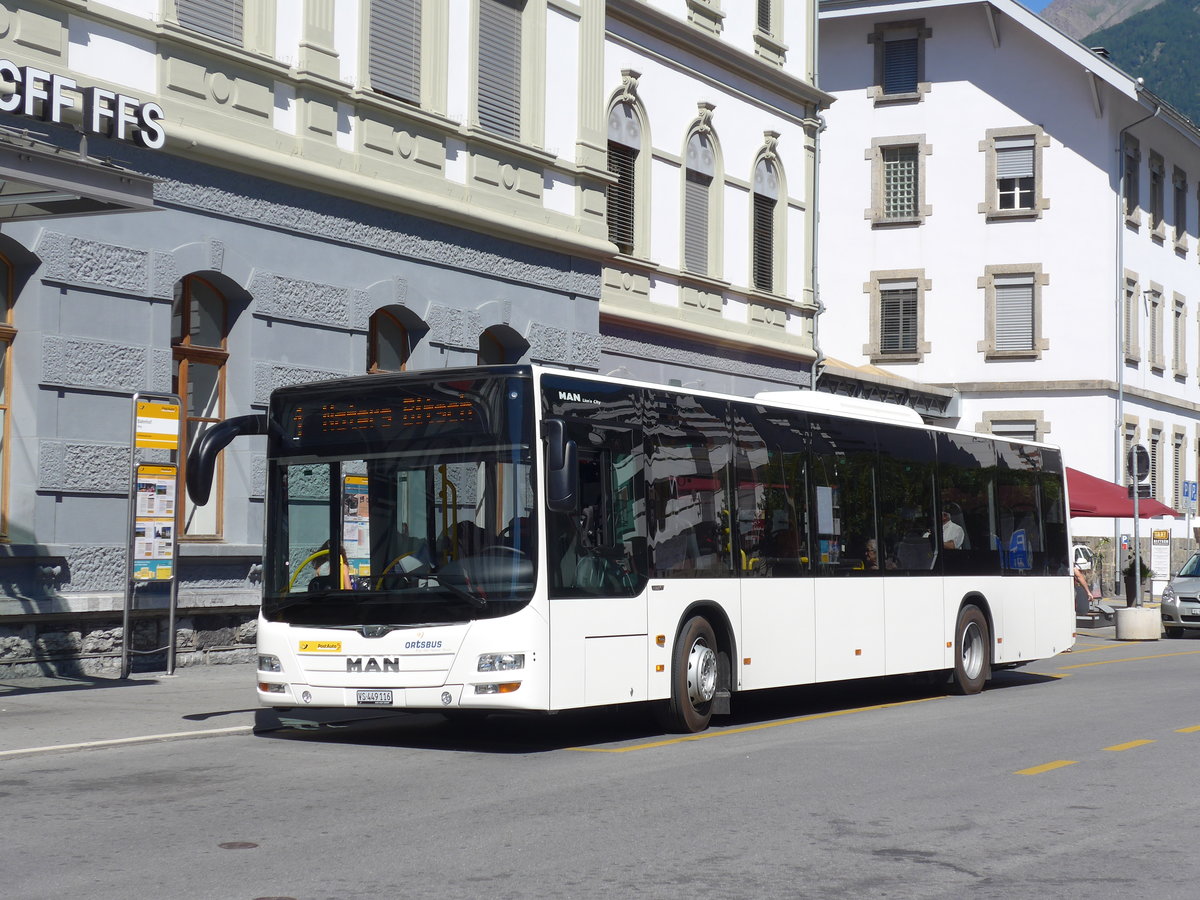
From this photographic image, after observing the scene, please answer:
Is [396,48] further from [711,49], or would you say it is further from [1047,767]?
[1047,767]

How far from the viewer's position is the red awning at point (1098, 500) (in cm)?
3369

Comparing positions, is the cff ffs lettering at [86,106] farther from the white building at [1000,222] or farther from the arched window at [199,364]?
the white building at [1000,222]

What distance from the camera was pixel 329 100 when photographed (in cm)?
1962

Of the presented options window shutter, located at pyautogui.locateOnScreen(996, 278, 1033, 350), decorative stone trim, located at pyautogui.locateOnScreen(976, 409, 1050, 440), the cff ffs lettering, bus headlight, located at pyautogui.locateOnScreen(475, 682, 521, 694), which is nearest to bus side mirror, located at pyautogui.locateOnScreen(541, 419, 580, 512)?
bus headlight, located at pyautogui.locateOnScreen(475, 682, 521, 694)

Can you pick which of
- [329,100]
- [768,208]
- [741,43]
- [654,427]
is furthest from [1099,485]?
[654,427]

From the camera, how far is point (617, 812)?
956cm

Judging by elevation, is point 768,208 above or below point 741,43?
below

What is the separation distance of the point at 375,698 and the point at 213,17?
8.81m

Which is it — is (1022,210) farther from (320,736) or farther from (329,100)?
(320,736)

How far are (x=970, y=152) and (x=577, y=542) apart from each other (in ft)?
122

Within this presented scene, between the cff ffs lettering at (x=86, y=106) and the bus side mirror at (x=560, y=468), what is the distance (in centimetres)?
540

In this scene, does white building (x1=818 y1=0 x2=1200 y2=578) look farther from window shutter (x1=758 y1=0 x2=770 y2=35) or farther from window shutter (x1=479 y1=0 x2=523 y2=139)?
window shutter (x1=479 y1=0 x2=523 y2=139)

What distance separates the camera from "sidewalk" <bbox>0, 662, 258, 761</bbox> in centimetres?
1257

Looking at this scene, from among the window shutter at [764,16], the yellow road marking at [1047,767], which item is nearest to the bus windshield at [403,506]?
the yellow road marking at [1047,767]
